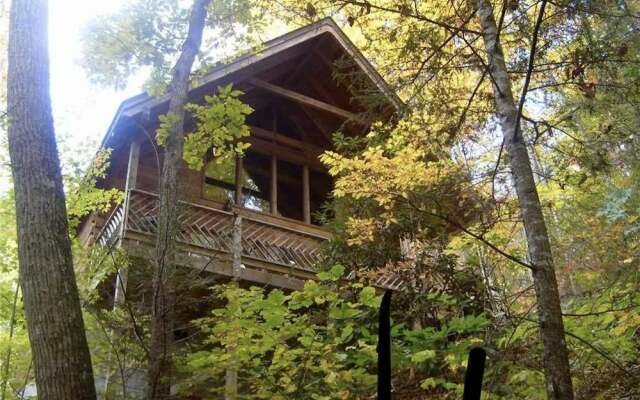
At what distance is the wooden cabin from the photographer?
9039mm

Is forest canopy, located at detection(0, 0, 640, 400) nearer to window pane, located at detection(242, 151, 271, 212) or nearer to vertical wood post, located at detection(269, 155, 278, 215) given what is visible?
vertical wood post, located at detection(269, 155, 278, 215)

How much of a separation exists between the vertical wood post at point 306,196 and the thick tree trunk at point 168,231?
6.90m

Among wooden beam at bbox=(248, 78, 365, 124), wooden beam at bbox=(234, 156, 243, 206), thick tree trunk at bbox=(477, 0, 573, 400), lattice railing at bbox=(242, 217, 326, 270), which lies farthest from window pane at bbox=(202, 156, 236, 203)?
thick tree trunk at bbox=(477, 0, 573, 400)

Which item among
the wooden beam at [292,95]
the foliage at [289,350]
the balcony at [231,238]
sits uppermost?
the wooden beam at [292,95]

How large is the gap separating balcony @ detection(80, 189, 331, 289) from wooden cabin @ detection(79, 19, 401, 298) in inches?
0.8

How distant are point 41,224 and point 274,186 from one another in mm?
8741

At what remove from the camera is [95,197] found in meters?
8.96

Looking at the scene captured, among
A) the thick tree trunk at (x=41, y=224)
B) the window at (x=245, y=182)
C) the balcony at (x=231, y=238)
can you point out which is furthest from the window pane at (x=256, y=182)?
the thick tree trunk at (x=41, y=224)

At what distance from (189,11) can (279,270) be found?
4855 millimetres

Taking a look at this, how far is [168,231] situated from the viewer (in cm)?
473

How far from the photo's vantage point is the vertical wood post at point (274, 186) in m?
12.2

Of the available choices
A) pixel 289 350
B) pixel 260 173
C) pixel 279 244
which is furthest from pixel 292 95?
pixel 289 350

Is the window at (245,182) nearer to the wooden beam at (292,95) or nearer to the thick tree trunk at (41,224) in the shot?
the wooden beam at (292,95)

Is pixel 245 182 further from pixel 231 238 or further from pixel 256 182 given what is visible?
pixel 231 238
